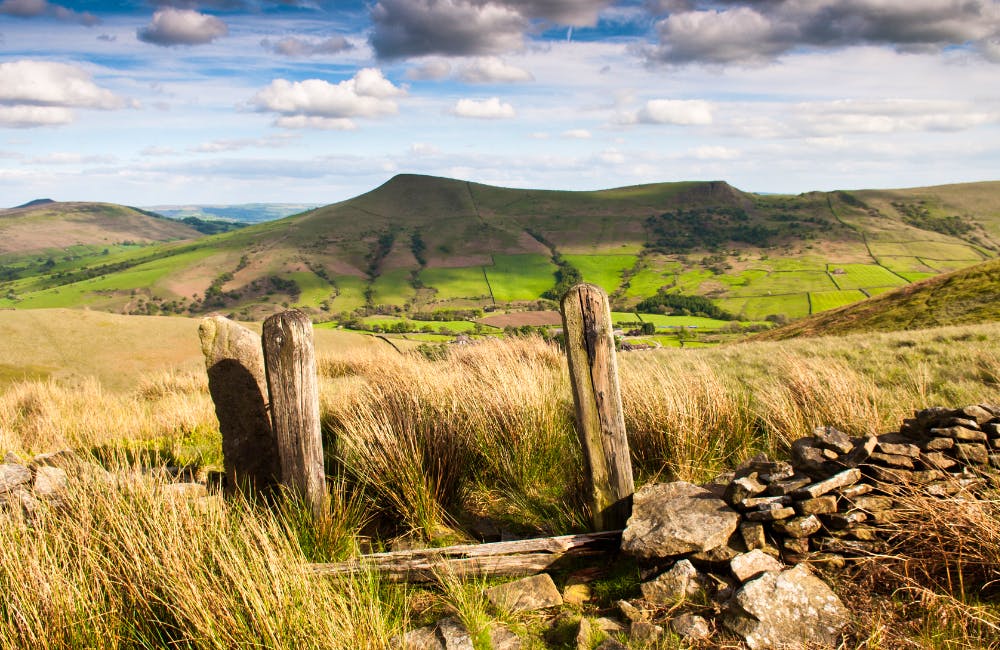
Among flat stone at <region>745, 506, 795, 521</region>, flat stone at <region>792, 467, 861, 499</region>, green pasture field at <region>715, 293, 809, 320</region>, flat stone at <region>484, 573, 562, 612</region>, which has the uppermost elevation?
flat stone at <region>792, 467, 861, 499</region>

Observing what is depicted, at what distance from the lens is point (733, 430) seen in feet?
20.8

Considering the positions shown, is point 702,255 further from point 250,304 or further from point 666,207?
point 250,304

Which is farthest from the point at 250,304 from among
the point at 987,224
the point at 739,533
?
the point at 987,224

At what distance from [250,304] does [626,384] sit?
10474 centimetres

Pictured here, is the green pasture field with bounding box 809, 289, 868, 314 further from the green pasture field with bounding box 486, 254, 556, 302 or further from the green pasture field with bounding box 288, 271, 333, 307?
the green pasture field with bounding box 288, 271, 333, 307

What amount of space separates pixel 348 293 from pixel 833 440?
116341 millimetres

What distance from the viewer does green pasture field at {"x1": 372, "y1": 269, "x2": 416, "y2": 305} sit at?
375 ft

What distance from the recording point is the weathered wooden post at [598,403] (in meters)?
4.93

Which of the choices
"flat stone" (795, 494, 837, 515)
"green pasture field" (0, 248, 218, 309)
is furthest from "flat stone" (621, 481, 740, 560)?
"green pasture field" (0, 248, 218, 309)

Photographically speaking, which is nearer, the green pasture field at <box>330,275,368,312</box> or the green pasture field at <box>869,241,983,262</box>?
the green pasture field at <box>330,275,368,312</box>

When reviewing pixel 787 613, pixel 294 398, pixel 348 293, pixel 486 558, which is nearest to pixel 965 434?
pixel 787 613

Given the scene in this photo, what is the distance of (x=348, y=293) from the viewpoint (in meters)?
116

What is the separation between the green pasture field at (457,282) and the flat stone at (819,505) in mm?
109662

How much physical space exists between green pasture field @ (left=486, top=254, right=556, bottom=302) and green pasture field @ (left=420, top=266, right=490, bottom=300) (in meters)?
2.43
